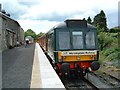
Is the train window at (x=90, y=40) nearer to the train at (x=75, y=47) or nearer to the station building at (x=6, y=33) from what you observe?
the train at (x=75, y=47)

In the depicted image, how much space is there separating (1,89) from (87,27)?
631 cm

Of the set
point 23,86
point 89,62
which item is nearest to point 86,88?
point 89,62

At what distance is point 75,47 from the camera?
13492 mm

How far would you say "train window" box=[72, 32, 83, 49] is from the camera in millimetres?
13556

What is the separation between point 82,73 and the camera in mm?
13977

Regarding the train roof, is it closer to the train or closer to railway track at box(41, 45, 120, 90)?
the train

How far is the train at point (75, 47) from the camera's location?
13.2m

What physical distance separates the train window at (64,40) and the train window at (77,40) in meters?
0.29

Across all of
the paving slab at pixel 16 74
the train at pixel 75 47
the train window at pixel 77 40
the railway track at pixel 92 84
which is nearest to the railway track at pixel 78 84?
the railway track at pixel 92 84

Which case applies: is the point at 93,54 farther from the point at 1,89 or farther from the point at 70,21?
the point at 1,89

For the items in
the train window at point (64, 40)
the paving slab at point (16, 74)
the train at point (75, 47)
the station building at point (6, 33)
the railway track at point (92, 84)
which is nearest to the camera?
the paving slab at point (16, 74)

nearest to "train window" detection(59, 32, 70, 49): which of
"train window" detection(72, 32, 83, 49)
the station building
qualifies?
"train window" detection(72, 32, 83, 49)

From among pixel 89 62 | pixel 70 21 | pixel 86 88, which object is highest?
pixel 70 21

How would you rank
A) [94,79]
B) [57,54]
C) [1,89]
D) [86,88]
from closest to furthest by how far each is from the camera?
[1,89]
[86,88]
[57,54]
[94,79]
